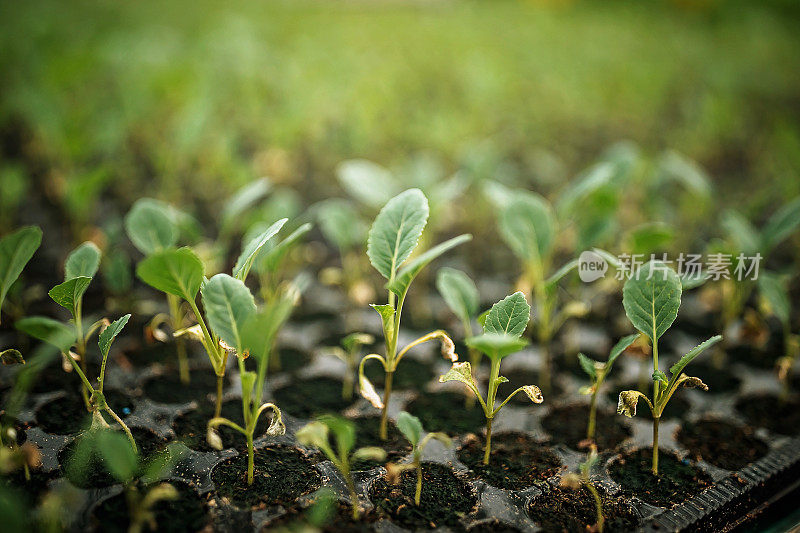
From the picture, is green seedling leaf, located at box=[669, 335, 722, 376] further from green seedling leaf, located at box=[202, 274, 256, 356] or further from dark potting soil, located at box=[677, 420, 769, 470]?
green seedling leaf, located at box=[202, 274, 256, 356]

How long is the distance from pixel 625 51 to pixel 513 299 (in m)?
2.59

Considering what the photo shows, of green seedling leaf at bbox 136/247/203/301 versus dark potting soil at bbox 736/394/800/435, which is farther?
dark potting soil at bbox 736/394/800/435

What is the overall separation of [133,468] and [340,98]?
1.47 metres

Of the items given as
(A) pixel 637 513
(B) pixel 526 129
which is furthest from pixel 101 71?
(A) pixel 637 513

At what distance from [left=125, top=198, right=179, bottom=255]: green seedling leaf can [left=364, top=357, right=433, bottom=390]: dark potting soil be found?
0.36m

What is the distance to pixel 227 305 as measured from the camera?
1.92ft

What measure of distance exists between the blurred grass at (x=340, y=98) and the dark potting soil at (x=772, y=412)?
0.37 metres

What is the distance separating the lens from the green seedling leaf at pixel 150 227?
0.79 m

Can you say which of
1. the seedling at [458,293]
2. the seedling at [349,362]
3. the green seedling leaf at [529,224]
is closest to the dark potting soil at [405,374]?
the seedling at [349,362]

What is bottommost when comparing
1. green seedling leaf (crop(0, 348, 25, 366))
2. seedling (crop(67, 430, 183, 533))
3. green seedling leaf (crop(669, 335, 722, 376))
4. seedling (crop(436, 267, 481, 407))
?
seedling (crop(67, 430, 183, 533))

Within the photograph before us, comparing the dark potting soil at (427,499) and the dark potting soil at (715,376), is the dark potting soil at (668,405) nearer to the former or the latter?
the dark potting soil at (715,376)

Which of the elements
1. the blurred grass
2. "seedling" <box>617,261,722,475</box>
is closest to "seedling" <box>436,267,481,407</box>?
"seedling" <box>617,261,722,475</box>

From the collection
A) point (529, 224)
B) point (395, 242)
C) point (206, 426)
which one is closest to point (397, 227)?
point (395, 242)

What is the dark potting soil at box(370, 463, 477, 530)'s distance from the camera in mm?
614
